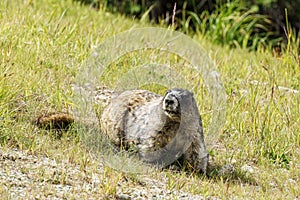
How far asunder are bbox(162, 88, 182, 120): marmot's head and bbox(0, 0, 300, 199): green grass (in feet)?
1.43

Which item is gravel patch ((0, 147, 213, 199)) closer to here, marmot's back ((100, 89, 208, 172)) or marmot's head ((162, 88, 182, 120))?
marmot's back ((100, 89, 208, 172))

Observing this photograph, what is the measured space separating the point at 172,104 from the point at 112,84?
154 cm

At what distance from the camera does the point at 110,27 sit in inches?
283

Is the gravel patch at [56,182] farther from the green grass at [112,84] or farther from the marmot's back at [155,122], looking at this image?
the marmot's back at [155,122]

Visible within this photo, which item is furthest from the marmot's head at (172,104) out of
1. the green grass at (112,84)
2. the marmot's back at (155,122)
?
the green grass at (112,84)

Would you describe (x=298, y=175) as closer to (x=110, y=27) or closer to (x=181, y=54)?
(x=181, y=54)

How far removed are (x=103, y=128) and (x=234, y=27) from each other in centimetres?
468

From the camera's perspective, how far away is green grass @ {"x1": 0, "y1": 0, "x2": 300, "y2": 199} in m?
4.42

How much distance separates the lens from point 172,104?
4.16m

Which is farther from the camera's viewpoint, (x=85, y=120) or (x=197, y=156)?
(x=85, y=120)

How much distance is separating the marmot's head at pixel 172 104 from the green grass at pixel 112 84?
435mm

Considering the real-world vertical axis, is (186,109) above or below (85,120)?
above

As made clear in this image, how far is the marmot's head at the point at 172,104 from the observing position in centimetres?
416

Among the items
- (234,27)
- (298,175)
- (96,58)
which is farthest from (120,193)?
(234,27)
